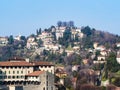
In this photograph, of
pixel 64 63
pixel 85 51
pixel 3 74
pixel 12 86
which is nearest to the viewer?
pixel 12 86

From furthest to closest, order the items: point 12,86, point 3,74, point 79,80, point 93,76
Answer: point 93,76
point 79,80
point 3,74
point 12,86

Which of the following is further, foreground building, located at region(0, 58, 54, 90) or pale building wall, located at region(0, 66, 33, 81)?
pale building wall, located at region(0, 66, 33, 81)

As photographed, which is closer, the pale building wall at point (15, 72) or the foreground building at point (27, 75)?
the foreground building at point (27, 75)

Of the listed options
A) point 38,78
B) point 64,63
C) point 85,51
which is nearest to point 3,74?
point 38,78

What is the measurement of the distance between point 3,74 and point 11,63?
2.15 m

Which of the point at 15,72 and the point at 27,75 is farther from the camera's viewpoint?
the point at 15,72

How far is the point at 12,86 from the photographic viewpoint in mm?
64750

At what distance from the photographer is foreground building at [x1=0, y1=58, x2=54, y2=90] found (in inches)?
2648

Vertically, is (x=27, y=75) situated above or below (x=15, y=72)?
below

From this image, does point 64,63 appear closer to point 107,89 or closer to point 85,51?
point 85,51

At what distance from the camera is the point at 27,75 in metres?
72.2

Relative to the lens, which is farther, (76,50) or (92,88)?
(76,50)

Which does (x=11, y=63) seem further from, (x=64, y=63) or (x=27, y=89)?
(x=64, y=63)

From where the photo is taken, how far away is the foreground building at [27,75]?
221ft
